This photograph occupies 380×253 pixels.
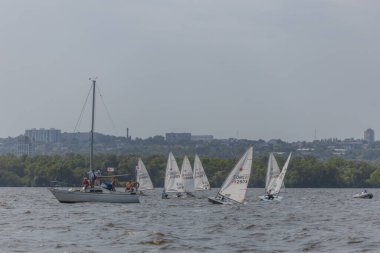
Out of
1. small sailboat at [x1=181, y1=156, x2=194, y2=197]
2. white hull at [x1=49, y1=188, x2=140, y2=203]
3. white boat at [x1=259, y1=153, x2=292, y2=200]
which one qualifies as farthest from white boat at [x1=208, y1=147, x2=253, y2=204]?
small sailboat at [x1=181, y1=156, x2=194, y2=197]

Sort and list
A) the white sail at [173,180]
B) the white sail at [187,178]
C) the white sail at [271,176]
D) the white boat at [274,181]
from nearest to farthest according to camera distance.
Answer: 1. the white boat at [274,181]
2. the white sail at [271,176]
3. the white sail at [173,180]
4. the white sail at [187,178]

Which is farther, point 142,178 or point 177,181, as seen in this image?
point 142,178

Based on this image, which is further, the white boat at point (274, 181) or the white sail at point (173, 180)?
the white sail at point (173, 180)

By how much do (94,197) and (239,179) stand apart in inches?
506

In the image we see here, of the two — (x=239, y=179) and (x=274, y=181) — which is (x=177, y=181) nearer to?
(x=274, y=181)

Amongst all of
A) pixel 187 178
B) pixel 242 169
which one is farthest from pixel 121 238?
pixel 187 178

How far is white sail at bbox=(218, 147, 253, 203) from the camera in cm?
9069

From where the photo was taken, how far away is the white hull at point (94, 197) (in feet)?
307

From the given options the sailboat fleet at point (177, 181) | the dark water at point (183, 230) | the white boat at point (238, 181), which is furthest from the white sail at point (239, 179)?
the sailboat fleet at point (177, 181)

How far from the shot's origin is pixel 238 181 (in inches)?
3578

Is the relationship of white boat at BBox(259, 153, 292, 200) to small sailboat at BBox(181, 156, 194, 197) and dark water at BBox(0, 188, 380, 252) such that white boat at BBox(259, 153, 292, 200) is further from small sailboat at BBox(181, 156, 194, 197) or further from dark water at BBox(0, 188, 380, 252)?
dark water at BBox(0, 188, 380, 252)

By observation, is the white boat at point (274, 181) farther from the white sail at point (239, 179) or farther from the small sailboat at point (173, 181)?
the white sail at point (239, 179)

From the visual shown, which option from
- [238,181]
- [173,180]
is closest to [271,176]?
[173,180]

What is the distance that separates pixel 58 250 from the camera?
166 ft
